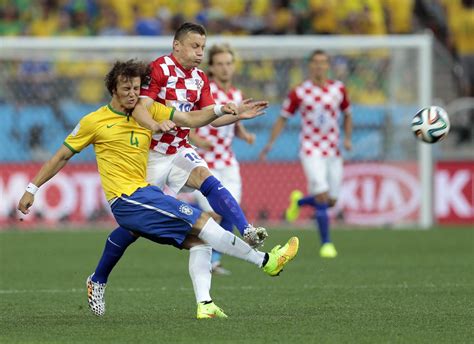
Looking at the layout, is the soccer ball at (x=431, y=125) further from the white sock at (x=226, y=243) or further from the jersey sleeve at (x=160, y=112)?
the white sock at (x=226, y=243)

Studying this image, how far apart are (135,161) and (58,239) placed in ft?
29.3

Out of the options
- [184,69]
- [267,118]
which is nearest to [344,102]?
[267,118]

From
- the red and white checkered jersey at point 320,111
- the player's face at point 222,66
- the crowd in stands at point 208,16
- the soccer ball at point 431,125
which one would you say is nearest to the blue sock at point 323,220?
the red and white checkered jersey at point 320,111

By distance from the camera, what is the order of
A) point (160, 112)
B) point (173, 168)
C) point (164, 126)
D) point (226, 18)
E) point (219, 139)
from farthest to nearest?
1. point (226, 18)
2. point (219, 139)
3. point (173, 168)
4. point (160, 112)
5. point (164, 126)

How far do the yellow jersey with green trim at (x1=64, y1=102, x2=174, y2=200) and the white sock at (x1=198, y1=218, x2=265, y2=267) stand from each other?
593 millimetres

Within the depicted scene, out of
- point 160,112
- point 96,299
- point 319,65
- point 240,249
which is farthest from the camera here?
point 319,65

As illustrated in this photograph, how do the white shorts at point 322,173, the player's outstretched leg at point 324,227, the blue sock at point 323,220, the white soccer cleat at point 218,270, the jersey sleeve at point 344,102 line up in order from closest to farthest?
1. the white soccer cleat at point 218,270
2. the player's outstretched leg at point 324,227
3. the blue sock at point 323,220
4. the white shorts at point 322,173
5. the jersey sleeve at point 344,102

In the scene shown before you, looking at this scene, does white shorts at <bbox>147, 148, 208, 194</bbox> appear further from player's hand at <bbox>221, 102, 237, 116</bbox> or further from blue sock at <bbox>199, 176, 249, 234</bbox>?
player's hand at <bbox>221, 102, 237, 116</bbox>

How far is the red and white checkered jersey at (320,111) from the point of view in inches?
574

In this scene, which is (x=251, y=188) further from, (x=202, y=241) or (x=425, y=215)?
(x=202, y=241)

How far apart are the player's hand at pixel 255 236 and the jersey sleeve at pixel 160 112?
112cm

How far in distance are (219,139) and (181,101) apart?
3453 millimetres

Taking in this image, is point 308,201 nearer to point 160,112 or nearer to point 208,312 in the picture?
point 160,112

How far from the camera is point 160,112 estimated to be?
8.65 meters
